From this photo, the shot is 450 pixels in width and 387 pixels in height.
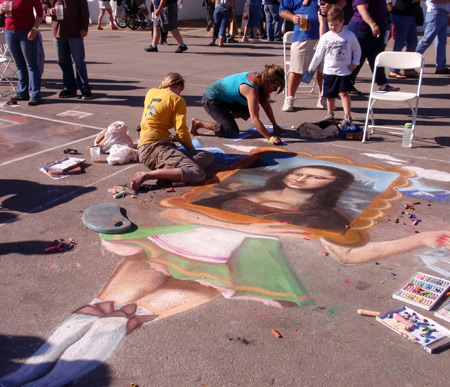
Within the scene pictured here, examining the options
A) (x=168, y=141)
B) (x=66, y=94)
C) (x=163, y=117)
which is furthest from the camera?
(x=66, y=94)

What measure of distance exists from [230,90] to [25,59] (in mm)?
3789

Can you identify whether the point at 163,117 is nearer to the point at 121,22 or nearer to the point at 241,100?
the point at 241,100

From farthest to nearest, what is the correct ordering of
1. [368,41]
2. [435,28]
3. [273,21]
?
[273,21] → [435,28] → [368,41]

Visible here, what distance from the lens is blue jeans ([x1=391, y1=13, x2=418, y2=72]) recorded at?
368 inches

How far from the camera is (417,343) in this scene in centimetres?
274

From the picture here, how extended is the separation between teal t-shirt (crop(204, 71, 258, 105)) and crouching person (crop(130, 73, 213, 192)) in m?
1.01

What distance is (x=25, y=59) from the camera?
7.79 metres

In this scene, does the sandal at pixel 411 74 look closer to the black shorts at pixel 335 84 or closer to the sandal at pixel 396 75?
the sandal at pixel 396 75

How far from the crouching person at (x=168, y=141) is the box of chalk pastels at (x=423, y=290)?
2350mm

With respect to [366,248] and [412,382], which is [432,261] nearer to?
[366,248]

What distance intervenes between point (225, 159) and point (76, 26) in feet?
13.0

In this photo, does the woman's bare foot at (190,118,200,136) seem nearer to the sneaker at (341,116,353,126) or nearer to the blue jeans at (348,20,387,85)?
the sneaker at (341,116,353,126)

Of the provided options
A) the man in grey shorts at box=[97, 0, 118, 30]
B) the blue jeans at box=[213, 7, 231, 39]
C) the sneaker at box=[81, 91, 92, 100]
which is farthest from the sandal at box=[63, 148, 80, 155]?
the man in grey shorts at box=[97, 0, 118, 30]

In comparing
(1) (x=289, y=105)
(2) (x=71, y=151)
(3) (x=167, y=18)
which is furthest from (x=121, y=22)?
(2) (x=71, y=151)
